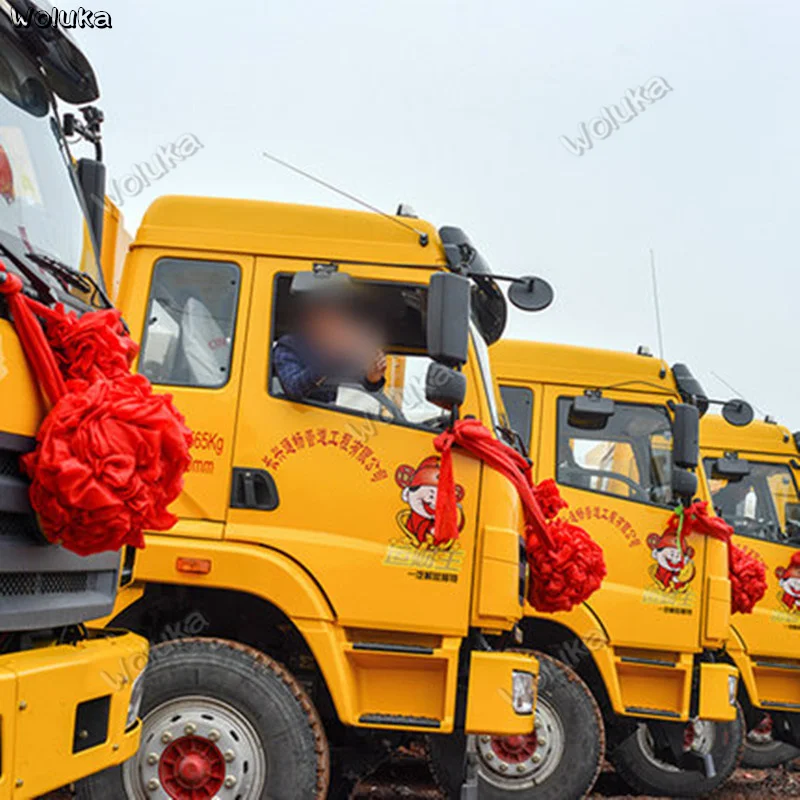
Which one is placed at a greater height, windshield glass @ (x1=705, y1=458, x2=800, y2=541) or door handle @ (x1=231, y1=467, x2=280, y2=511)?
windshield glass @ (x1=705, y1=458, x2=800, y2=541)

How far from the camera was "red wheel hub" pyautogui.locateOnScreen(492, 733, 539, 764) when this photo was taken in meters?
7.19

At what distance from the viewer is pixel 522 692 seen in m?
5.55

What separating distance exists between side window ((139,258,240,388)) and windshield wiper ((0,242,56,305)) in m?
2.10

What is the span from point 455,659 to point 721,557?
11.3 ft

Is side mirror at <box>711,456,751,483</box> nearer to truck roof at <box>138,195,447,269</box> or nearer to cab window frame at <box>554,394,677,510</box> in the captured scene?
cab window frame at <box>554,394,677,510</box>

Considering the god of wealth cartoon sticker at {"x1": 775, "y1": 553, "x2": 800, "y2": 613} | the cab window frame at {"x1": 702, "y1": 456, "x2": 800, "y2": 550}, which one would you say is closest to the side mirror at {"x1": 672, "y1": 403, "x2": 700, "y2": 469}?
the cab window frame at {"x1": 702, "y1": 456, "x2": 800, "y2": 550}

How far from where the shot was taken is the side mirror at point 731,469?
35.2 feet

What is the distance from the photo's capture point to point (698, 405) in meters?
8.50

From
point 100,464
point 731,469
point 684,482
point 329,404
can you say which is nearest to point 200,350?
point 329,404

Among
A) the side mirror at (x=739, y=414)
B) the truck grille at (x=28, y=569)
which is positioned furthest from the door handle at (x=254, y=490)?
the side mirror at (x=739, y=414)

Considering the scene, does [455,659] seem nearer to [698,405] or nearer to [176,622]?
[176,622]

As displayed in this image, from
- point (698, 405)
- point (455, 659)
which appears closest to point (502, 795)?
point (455, 659)

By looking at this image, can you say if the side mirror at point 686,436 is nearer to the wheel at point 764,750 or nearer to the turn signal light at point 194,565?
the turn signal light at point 194,565

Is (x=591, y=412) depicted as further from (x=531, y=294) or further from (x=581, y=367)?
(x=531, y=294)
